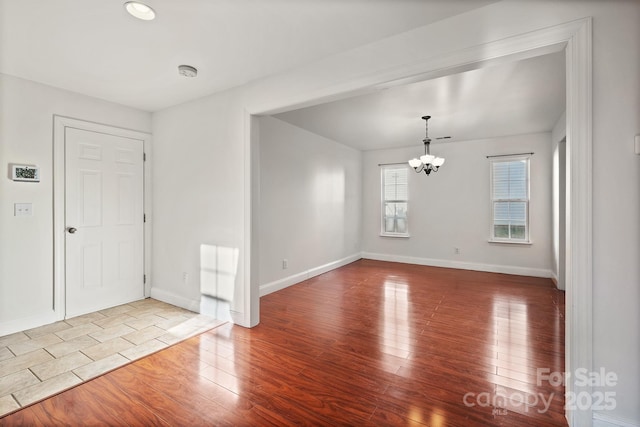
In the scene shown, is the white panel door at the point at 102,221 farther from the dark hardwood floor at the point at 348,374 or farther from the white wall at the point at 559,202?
the white wall at the point at 559,202

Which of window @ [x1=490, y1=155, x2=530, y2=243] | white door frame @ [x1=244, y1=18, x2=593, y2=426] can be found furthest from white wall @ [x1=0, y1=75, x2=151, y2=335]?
window @ [x1=490, y1=155, x2=530, y2=243]

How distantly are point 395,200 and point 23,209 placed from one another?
20.4 ft

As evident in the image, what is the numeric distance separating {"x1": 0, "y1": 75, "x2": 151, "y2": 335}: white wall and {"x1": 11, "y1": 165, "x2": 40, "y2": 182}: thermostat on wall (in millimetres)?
48

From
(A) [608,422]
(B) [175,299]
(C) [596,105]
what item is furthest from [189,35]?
(A) [608,422]

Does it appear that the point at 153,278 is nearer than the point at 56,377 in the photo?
No

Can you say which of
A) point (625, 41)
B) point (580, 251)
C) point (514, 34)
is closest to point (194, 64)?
point (514, 34)

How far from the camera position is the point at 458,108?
13.5ft

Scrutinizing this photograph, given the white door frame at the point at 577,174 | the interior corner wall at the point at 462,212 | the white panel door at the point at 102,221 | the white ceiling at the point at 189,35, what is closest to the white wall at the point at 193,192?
the white panel door at the point at 102,221

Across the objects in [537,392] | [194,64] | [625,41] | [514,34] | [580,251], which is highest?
[194,64]

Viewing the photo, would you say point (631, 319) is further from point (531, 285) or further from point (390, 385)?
point (531, 285)

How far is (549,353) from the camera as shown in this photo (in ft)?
8.80

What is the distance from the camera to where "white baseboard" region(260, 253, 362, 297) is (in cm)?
450

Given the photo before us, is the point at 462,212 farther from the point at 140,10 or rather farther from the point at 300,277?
the point at 140,10

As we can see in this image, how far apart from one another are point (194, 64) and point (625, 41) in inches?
124
